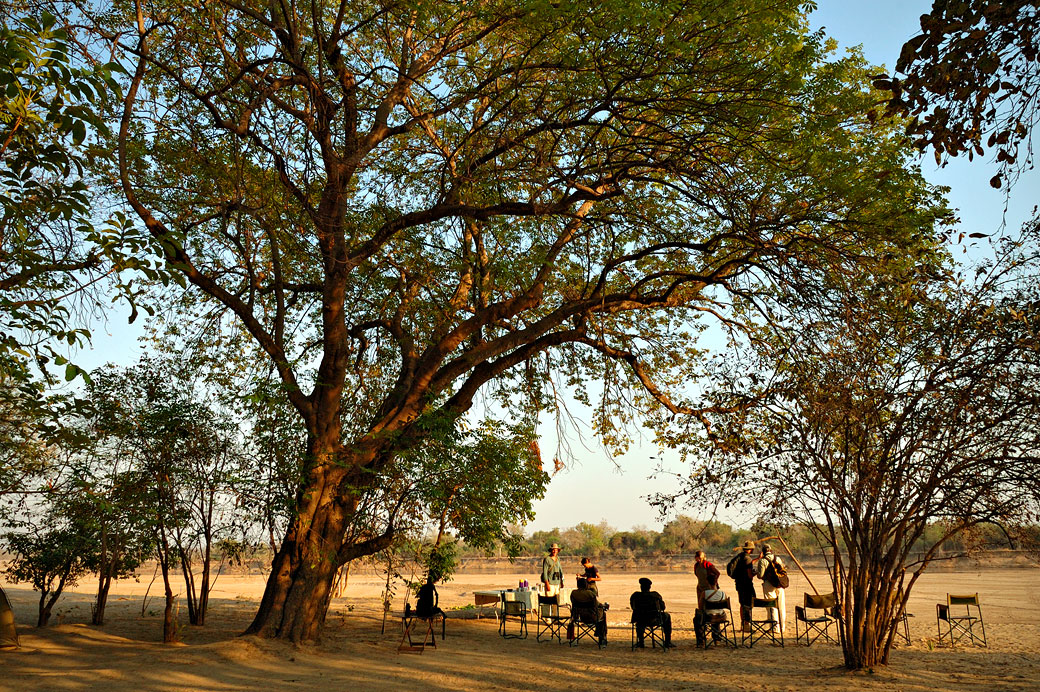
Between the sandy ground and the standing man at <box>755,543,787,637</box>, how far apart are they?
0.97 meters

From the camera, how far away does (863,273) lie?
8.92m

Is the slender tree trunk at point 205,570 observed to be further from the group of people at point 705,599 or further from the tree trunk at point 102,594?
the group of people at point 705,599

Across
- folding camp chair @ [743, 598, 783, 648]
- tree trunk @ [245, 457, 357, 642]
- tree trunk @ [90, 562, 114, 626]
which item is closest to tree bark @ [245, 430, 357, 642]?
tree trunk @ [245, 457, 357, 642]

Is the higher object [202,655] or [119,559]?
[119,559]

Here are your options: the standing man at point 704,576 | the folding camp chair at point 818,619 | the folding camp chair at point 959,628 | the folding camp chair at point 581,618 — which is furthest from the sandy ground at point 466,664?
the standing man at point 704,576

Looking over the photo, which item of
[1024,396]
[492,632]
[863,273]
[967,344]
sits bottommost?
[492,632]

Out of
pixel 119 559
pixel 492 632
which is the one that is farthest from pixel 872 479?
pixel 119 559

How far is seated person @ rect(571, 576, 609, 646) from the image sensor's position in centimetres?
1285

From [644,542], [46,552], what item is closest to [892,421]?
[46,552]

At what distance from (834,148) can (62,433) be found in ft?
33.1

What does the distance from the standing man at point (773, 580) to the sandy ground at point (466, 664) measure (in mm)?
967

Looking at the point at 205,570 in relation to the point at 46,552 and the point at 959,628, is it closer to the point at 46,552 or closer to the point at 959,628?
the point at 46,552

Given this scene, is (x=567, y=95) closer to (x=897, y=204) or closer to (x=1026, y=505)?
(x=897, y=204)

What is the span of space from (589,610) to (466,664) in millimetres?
2534
